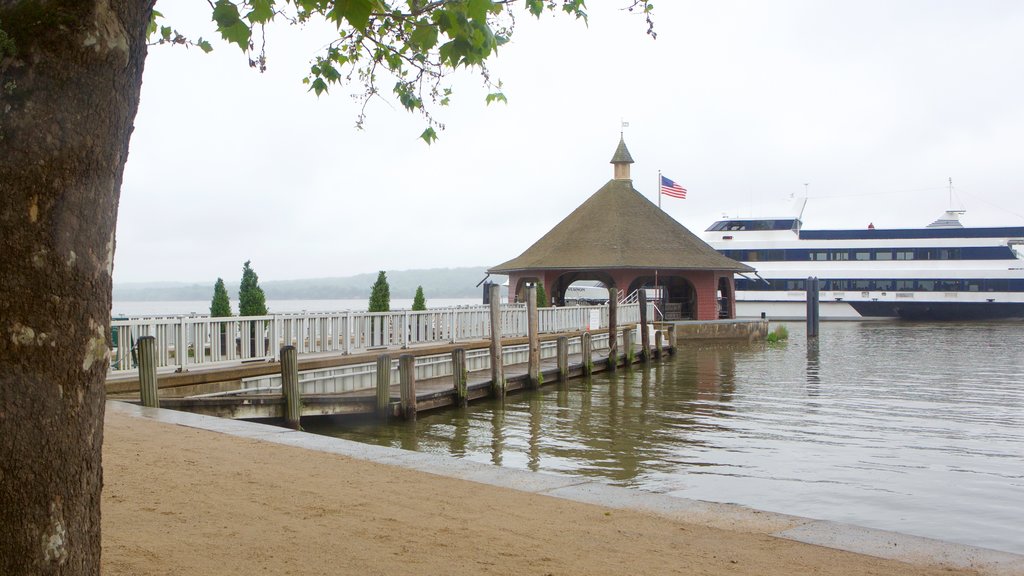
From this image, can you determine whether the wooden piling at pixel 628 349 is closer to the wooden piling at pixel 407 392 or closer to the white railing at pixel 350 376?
the white railing at pixel 350 376

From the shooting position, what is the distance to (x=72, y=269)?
112 inches

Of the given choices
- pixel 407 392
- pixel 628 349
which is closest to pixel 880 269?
pixel 628 349

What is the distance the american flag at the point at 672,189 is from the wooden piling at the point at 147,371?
41399 millimetres

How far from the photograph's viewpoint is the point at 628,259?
4312 cm

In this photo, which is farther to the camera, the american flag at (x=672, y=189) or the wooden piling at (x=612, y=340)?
the american flag at (x=672, y=189)

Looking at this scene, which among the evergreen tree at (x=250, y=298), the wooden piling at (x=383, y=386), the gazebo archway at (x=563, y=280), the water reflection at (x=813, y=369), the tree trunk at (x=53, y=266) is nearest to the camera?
the tree trunk at (x=53, y=266)

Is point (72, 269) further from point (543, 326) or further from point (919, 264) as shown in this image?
point (919, 264)

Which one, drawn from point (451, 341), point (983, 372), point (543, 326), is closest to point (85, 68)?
point (451, 341)

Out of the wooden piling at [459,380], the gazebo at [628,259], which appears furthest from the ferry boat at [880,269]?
the wooden piling at [459,380]

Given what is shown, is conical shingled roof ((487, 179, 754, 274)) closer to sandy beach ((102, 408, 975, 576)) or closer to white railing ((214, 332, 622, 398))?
white railing ((214, 332, 622, 398))

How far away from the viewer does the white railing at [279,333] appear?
13.4m

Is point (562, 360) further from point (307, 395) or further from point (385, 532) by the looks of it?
point (385, 532)

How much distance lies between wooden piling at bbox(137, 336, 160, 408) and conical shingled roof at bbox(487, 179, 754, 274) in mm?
32152

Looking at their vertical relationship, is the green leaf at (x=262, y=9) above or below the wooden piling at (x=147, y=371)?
above
